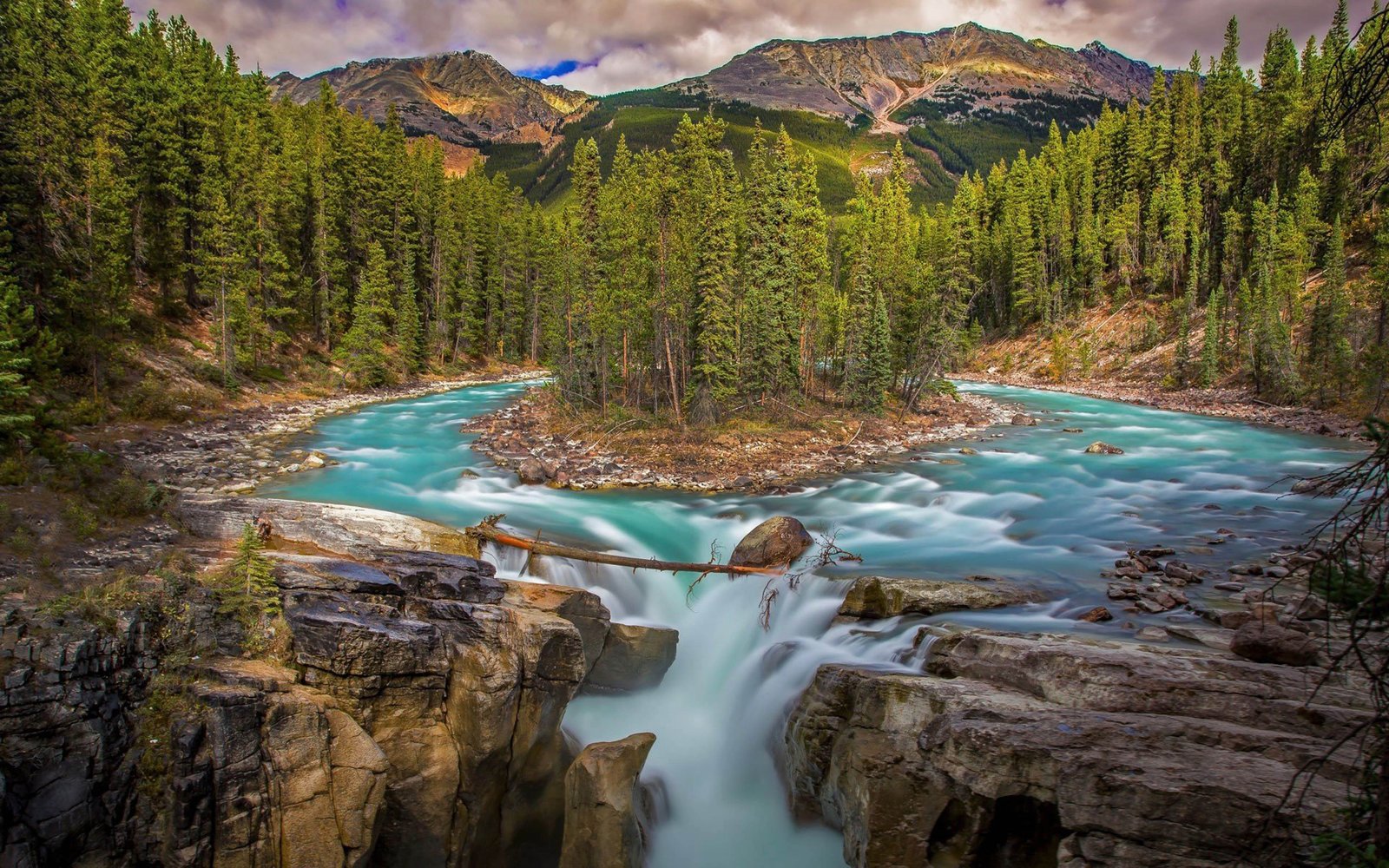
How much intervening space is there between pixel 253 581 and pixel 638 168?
26687 mm

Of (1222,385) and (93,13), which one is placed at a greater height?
(93,13)

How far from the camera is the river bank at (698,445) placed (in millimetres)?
24578

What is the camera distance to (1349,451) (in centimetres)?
2645

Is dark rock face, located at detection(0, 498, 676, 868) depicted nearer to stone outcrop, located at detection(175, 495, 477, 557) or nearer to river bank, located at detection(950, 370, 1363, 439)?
stone outcrop, located at detection(175, 495, 477, 557)

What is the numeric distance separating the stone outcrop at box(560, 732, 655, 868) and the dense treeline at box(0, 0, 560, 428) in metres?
10.7

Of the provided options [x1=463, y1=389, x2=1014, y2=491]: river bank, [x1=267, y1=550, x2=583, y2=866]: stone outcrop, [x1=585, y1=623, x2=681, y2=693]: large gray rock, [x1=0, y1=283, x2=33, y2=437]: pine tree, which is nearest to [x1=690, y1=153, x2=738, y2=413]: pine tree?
[x1=463, y1=389, x2=1014, y2=491]: river bank

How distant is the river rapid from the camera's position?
453 inches

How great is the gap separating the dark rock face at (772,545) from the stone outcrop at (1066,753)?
5.62 metres

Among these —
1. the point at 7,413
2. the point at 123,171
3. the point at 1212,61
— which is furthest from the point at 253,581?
the point at 1212,61

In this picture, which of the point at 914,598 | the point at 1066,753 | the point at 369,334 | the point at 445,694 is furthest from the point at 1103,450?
the point at 369,334

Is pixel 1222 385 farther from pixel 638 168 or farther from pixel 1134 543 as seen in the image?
pixel 638 168

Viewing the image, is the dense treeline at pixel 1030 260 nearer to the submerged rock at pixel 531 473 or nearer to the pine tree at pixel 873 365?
the pine tree at pixel 873 365

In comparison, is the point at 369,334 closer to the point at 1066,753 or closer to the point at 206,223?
the point at 206,223

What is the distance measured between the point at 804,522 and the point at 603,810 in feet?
38.5
